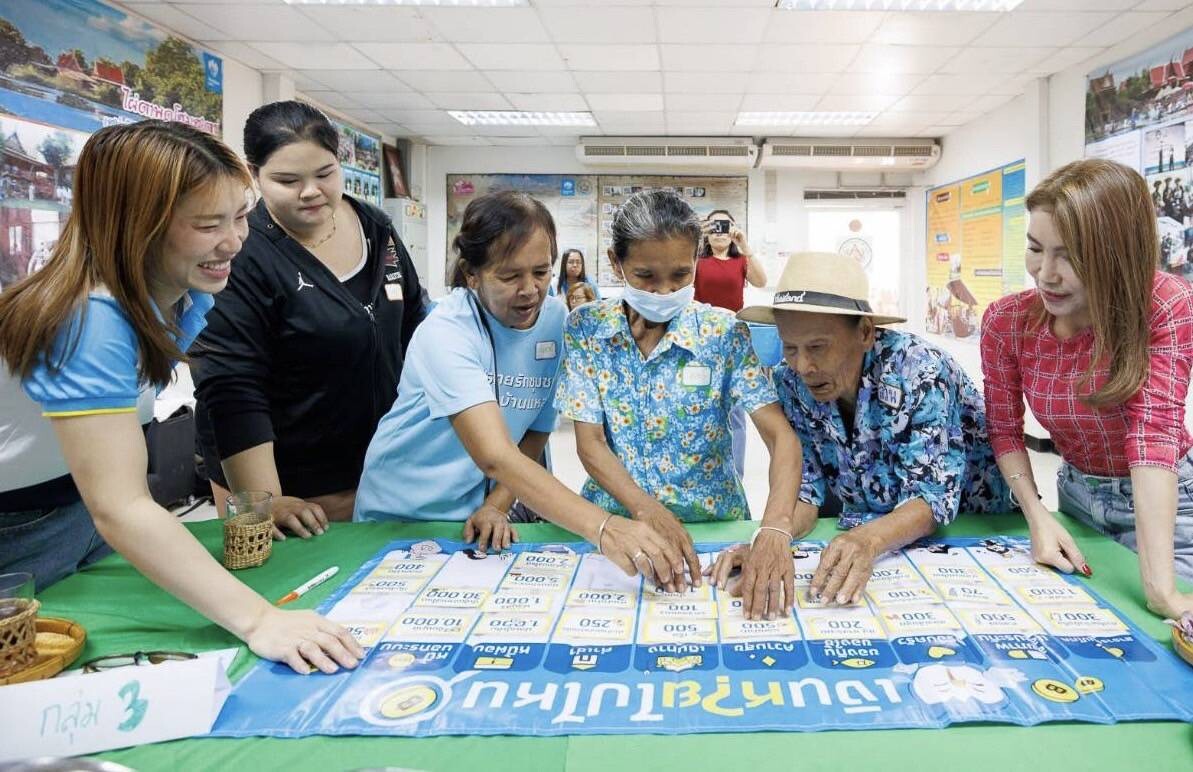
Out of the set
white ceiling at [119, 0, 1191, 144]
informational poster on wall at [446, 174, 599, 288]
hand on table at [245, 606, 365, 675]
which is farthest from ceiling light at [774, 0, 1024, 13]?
informational poster on wall at [446, 174, 599, 288]

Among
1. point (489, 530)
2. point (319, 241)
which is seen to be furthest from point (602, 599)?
point (319, 241)

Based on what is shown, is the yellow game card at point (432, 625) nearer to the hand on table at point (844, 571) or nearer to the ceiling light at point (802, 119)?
the hand on table at point (844, 571)

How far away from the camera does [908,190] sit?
8.30 m

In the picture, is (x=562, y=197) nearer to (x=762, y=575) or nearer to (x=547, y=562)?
(x=547, y=562)

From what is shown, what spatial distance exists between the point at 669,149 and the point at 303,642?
7.13 m

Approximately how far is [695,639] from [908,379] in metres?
0.70

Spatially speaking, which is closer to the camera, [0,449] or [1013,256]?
[0,449]

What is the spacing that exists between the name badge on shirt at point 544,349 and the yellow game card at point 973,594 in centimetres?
87

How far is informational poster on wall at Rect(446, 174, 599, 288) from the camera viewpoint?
323 inches

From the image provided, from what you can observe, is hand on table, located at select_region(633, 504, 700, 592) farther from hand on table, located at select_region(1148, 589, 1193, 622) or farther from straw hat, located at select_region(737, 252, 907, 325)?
hand on table, located at select_region(1148, 589, 1193, 622)

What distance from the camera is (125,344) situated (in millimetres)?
1057

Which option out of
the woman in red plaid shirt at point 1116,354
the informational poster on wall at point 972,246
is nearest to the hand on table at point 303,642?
the woman in red plaid shirt at point 1116,354

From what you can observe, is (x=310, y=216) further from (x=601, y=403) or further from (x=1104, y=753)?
(x=1104, y=753)

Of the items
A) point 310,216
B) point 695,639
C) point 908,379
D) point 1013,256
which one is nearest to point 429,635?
point 695,639
